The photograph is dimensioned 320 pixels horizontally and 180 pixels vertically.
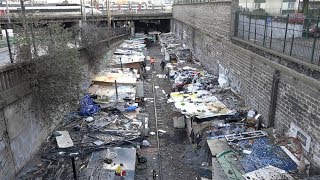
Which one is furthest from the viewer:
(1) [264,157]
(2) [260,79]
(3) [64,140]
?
(2) [260,79]

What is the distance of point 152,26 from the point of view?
Answer: 54688 millimetres

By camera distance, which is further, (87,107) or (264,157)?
(87,107)

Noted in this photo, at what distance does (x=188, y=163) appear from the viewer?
10906mm

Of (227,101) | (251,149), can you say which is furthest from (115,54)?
(251,149)

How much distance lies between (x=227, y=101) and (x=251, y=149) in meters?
4.33

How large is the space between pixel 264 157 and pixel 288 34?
14.1 feet

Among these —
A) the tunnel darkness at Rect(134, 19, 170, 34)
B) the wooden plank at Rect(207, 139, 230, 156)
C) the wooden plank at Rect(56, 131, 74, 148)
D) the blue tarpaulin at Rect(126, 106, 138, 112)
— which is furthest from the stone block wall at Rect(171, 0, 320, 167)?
the tunnel darkness at Rect(134, 19, 170, 34)

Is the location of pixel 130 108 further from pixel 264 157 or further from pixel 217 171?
pixel 264 157

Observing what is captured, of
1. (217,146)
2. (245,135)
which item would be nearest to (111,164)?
(217,146)

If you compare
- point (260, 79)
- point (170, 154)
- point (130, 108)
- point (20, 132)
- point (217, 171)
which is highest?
point (260, 79)

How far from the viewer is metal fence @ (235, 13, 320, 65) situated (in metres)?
8.50

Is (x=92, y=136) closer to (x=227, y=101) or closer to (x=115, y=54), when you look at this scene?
(x=227, y=101)

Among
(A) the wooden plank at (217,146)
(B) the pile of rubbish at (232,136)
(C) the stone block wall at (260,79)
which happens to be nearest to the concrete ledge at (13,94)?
Answer: (B) the pile of rubbish at (232,136)

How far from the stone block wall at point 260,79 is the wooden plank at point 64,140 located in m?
7.35
